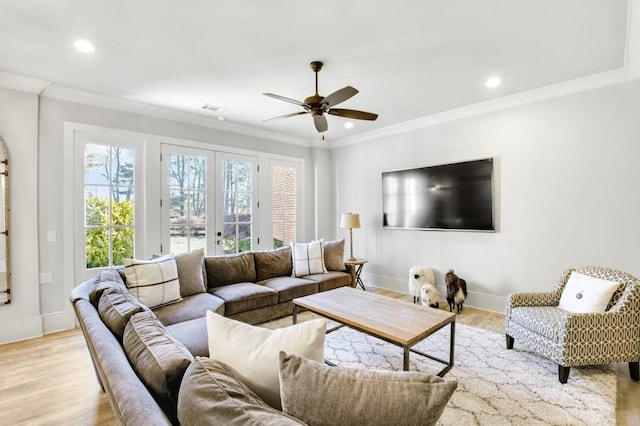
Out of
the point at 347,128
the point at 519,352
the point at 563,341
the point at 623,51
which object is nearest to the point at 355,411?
the point at 563,341

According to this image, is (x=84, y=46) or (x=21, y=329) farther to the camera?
(x=21, y=329)

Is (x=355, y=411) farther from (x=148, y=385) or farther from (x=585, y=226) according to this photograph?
(x=585, y=226)

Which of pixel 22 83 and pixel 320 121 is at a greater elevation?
pixel 22 83

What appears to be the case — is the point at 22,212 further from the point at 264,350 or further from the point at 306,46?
the point at 264,350

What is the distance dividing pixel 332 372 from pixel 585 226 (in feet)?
12.0

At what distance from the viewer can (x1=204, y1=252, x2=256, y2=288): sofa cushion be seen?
3.55m

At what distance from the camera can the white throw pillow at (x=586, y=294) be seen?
94.3 inches

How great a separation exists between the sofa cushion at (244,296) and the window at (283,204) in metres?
1.86

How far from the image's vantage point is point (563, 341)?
2230 millimetres

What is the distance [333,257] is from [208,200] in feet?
6.61

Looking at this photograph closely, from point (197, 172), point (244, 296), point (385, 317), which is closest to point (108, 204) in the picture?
point (197, 172)

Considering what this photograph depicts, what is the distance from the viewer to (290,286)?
364 centimetres

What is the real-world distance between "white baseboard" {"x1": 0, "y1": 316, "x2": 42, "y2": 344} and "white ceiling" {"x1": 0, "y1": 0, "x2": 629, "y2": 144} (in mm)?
2475

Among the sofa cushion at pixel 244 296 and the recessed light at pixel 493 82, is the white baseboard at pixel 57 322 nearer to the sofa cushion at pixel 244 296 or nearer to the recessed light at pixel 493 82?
the sofa cushion at pixel 244 296
